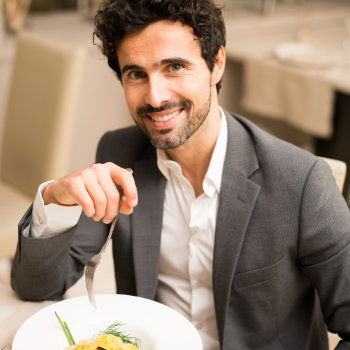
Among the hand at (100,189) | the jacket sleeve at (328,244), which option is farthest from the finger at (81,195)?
the jacket sleeve at (328,244)

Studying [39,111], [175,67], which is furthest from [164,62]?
[39,111]

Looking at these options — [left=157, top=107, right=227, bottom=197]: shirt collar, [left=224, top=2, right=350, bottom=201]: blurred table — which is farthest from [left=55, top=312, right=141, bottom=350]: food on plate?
[left=224, top=2, right=350, bottom=201]: blurred table

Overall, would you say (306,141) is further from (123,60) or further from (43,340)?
(43,340)

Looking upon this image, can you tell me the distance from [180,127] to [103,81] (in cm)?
200

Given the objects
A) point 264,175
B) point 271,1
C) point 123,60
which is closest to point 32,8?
point 271,1

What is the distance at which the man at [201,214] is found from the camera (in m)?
1.13

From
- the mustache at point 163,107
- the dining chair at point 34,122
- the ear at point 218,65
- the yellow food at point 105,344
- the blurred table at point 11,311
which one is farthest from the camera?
the dining chair at point 34,122

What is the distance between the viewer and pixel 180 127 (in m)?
1.24

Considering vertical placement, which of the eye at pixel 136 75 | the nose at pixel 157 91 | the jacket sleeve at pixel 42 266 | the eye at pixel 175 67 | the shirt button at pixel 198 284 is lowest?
the shirt button at pixel 198 284

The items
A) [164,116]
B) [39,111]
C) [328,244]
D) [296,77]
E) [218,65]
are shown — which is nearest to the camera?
[328,244]

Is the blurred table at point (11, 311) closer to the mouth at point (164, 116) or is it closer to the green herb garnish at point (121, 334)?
the green herb garnish at point (121, 334)

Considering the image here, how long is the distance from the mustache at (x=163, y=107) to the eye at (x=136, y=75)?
61 mm

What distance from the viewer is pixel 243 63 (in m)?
3.50

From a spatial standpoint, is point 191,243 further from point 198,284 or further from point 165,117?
point 165,117
